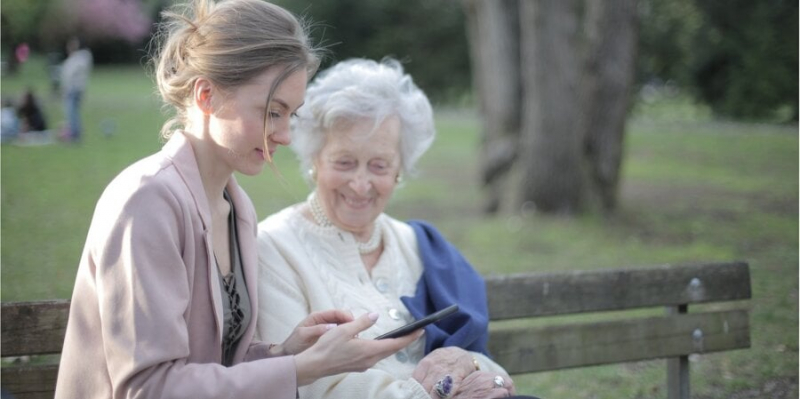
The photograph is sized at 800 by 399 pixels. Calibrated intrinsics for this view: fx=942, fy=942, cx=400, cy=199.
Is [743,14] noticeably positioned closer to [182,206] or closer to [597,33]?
[597,33]

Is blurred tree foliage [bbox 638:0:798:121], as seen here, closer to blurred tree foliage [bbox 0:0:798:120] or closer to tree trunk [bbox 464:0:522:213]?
blurred tree foliage [bbox 0:0:798:120]

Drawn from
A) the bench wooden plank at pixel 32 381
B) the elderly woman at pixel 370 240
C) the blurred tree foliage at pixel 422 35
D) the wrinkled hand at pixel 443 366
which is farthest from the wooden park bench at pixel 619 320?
the blurred tree foliage at pixel 422 35

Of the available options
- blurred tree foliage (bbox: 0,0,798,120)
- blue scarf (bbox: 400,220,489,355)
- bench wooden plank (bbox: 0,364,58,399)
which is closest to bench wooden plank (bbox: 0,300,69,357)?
bench wooden plank (bbox: 0,364,58,399)

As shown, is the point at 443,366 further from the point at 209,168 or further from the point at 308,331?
the point at 209,168

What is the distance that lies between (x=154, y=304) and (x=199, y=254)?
25 centimetres

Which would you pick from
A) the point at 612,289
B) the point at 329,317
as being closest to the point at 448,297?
the point at 329,317

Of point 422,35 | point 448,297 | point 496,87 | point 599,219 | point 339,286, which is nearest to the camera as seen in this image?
point 339,286

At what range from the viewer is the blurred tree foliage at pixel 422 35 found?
27.9m

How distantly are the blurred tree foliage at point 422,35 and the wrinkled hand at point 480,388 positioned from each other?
82.0 feet

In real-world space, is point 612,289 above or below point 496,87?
above

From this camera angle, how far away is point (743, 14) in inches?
800

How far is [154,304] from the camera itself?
225cm

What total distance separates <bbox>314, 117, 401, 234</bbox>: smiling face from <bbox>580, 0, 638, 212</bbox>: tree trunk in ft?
21.1

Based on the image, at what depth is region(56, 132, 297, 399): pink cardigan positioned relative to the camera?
225 cm
